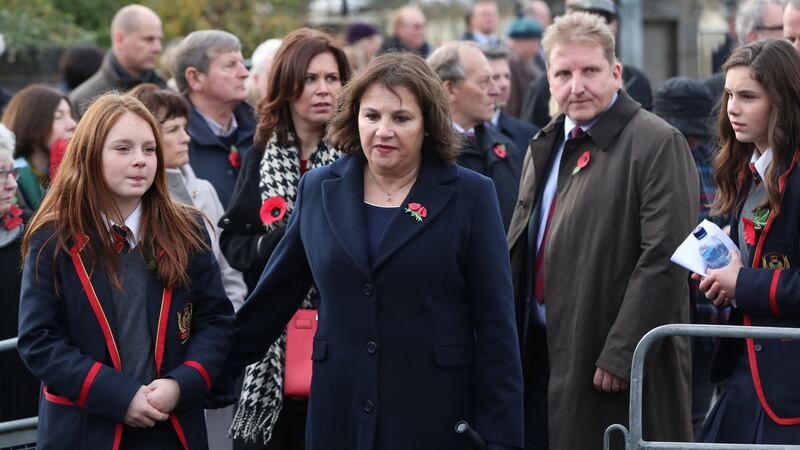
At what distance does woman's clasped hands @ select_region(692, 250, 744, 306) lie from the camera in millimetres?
5004

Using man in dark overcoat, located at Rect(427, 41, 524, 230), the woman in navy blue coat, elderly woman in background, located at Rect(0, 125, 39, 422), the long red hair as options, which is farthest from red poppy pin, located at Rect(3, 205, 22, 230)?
man in dark overcoat, located at Rect(427, 41, 524, 230)

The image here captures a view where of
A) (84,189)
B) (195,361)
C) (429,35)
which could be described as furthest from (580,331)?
(429,35)

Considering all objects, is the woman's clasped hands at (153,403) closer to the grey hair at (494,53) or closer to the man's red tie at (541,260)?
the man's red tie at (541,260)

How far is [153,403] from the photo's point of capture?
4484 mm

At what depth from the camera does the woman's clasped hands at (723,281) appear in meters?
5.00

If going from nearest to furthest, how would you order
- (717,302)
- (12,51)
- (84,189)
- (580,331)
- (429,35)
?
1. (84,189)
2. (717,302)
3. (580,331)
4. (12,51)
5. (429,35)

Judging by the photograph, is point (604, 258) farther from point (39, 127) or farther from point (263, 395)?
point (39, 127)

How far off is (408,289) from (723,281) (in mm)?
1392

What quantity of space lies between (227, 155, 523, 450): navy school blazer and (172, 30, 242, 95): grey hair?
3566 mm

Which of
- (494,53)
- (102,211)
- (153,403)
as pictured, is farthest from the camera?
(494,53)

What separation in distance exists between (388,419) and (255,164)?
1.92 meters

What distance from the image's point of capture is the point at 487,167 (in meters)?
6.91

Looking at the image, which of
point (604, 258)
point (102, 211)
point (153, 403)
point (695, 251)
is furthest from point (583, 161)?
point (153, 403)

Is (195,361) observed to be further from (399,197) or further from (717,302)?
(717,302)
